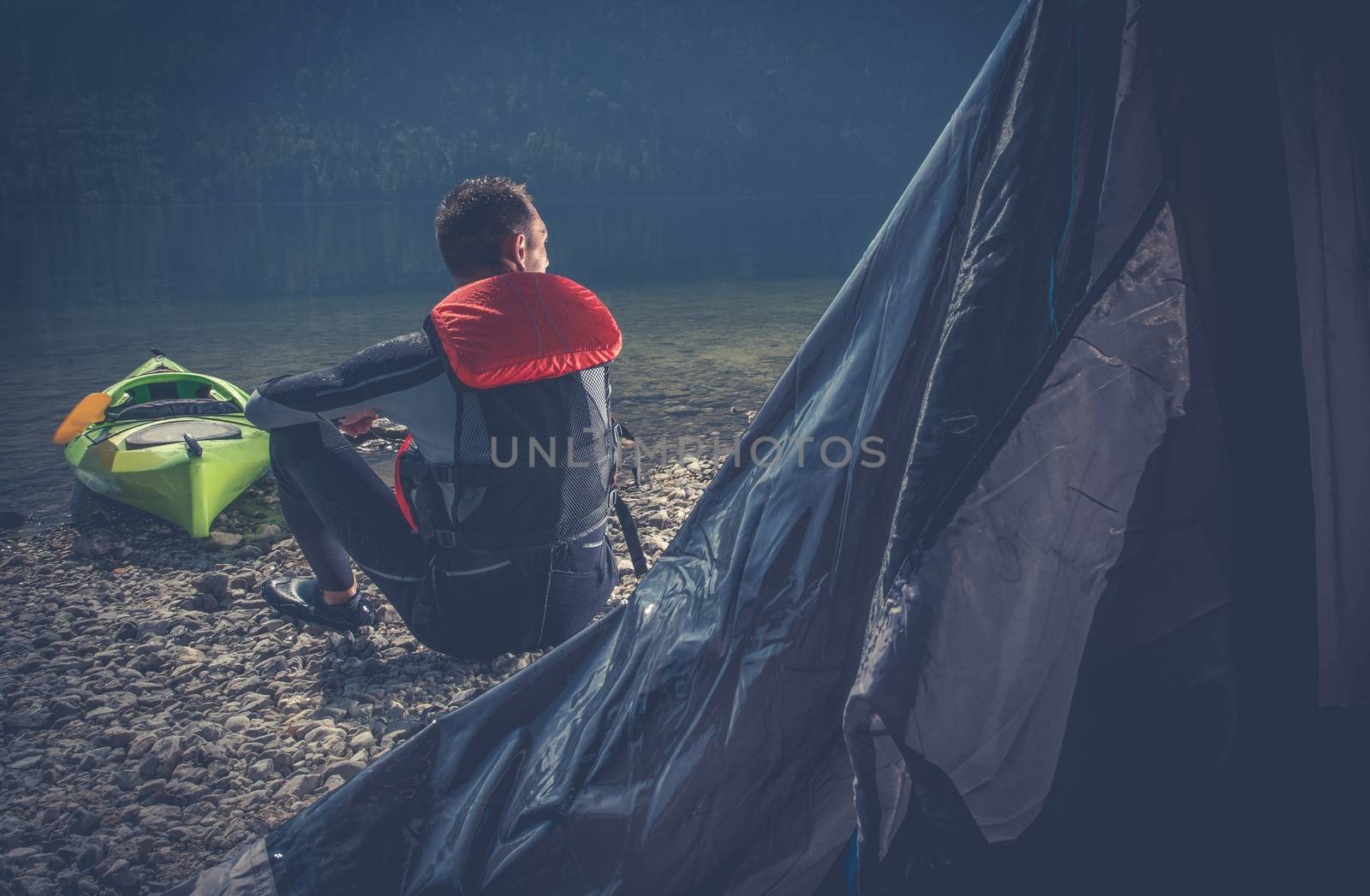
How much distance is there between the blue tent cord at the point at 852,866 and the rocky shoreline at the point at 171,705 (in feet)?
4.81

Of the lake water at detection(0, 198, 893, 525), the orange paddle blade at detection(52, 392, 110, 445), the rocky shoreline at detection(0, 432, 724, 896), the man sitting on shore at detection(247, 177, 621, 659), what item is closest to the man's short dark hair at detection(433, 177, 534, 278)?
the man sitting on shore at detection(247, 177, 621, 659)

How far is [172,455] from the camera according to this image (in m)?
6.23

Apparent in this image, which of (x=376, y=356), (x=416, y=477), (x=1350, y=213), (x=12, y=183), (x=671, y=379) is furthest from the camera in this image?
(x=12, y=183)

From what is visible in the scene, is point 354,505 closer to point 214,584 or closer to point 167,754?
point 167,754

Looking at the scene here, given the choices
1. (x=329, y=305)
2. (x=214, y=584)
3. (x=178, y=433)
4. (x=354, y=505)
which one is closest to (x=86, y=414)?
(x=178, y=433)

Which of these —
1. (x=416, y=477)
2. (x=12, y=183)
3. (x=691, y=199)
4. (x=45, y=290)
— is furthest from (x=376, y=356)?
(x=12, y=183)

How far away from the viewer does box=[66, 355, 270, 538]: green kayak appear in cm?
605

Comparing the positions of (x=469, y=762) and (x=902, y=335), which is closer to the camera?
(x=902, y=335)

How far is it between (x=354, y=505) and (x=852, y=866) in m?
2.37

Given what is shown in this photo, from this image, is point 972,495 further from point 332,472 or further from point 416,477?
point 332,472

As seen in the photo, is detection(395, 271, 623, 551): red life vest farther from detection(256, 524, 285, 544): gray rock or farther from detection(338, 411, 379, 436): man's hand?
detection(256, 524, 285, 544): gray rock

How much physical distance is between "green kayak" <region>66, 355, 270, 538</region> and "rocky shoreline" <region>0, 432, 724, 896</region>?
0.38 m

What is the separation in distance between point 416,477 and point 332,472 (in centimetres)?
45

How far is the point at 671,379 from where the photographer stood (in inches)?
494
